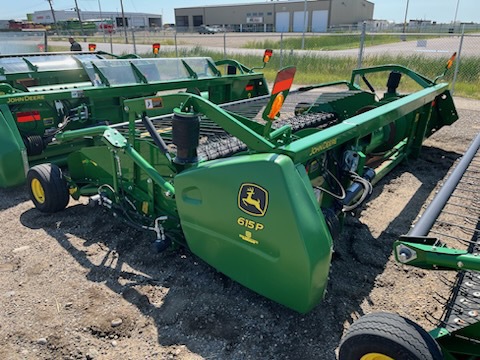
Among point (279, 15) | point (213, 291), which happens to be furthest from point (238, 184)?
point (279, 15)

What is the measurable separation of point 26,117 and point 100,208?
1.93m

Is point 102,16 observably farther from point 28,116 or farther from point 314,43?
point 28,116

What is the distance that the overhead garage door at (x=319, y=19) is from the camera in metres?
53.7

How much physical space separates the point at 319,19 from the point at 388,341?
5757 centimetres

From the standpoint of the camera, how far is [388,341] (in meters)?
1.85

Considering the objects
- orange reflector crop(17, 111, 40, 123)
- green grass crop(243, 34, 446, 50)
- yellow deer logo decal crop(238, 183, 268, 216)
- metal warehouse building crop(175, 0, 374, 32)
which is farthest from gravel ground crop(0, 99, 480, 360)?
metal warehouse building crop(175, 0, 374, 32)

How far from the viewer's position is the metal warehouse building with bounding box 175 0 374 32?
2117 inches

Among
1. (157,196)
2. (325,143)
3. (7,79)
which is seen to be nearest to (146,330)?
(157,196)

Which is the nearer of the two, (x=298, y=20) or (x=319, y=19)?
(x=298, y=20)

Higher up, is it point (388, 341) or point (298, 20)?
point (388, 341)

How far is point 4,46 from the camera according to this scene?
11422 millimetres

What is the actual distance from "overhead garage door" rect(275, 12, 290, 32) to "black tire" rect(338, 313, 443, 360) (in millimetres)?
56375

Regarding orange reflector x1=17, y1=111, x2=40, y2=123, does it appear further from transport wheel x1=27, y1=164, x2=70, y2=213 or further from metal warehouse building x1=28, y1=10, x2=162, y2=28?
metal warehouse building x1=28, y1=10, x2=162, y2=28

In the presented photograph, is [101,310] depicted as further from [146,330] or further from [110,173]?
[110,173]
